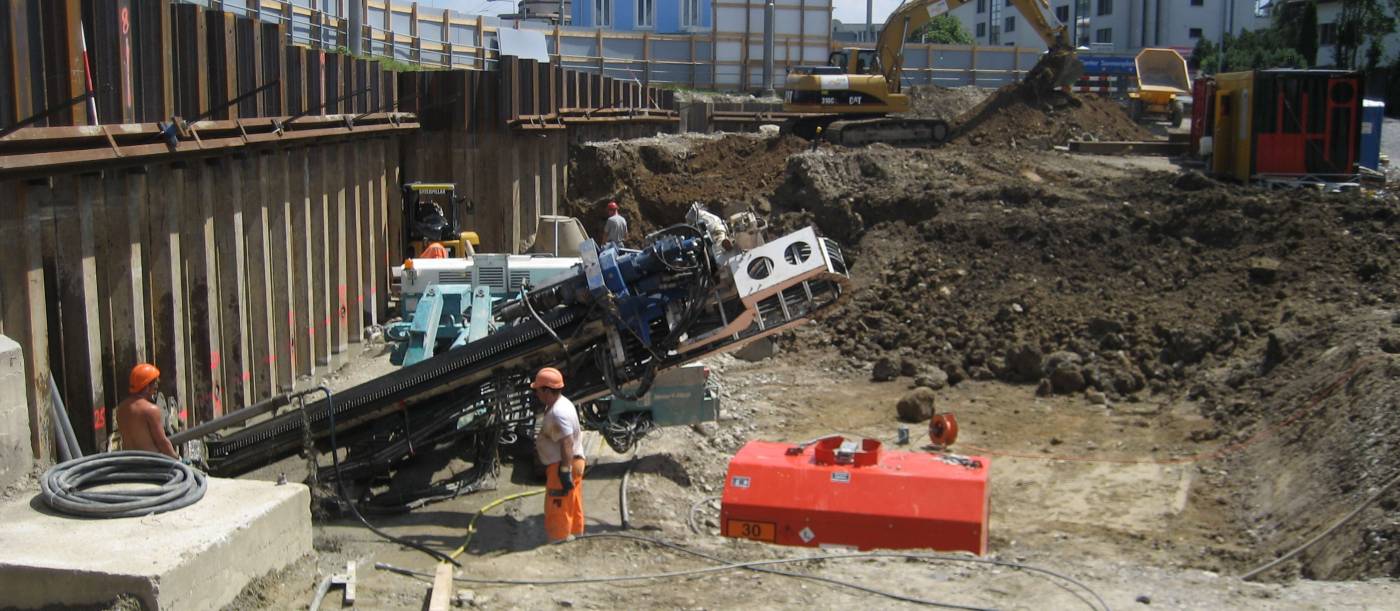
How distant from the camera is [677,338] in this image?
34.7 ft

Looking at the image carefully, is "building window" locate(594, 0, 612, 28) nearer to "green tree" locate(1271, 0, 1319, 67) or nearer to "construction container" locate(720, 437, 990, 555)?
"green tree" locate(1271, 0, 1319, 67)

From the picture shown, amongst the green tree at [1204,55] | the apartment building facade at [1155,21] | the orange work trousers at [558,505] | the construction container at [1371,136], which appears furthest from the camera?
the apartment building facade at [1155,21]

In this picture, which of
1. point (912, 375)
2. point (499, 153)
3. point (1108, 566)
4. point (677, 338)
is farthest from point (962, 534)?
point (499, 153)

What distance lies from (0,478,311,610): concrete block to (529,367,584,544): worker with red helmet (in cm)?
182

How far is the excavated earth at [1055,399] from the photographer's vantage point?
8297 millimetres

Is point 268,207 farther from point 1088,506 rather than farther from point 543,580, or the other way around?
point 1088,506

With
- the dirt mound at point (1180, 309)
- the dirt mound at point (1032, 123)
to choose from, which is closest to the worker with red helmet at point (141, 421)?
the dirt mound at point (1180, 309)

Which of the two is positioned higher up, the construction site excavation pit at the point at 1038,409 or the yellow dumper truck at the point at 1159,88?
the yellow dumper truck at the point at 1159,88

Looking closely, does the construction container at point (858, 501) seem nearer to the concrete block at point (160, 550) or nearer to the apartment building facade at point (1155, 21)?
the concrete block at point (160, 550)

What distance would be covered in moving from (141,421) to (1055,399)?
35.7 ft

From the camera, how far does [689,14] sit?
64500mm

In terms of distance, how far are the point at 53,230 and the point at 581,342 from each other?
3.99 meters

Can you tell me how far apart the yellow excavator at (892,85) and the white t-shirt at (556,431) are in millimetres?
25084

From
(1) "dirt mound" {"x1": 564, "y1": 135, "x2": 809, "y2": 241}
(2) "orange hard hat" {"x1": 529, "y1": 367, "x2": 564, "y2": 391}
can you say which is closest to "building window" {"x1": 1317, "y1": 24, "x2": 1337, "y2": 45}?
(1) "dirt mound" {"x1": 564, "y1": 135, "x2": 809, "y2": 241}
